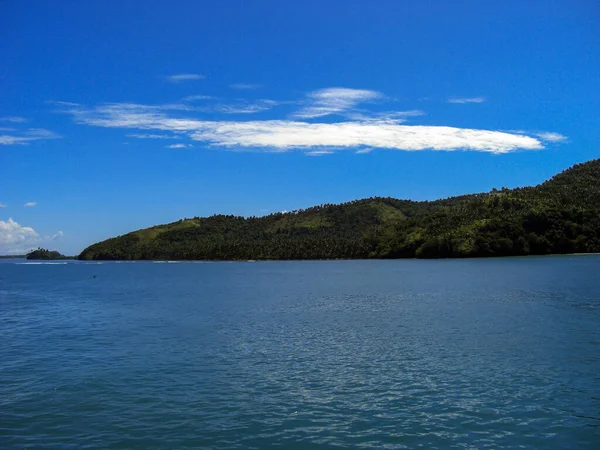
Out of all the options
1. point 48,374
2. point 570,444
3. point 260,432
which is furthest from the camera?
point 48,374

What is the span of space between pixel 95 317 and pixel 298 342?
33278mm

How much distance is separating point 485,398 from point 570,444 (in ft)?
18.7

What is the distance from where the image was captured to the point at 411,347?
39062 millimetres

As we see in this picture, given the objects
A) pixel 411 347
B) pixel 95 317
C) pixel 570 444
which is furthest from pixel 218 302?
pixel 570 444

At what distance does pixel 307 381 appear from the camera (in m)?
29.2

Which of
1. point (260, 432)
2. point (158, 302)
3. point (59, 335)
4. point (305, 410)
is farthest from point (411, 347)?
point (158, 302)

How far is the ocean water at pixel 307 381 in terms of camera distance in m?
21.5

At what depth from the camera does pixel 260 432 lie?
2169cm

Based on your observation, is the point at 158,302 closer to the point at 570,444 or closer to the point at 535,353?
the point at 535,353

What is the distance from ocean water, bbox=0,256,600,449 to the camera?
21.5 meters

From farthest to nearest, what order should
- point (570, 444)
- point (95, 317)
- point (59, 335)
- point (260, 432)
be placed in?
point (95, 317) < point (59, 335) < point (260, 432) < point (570, 444)

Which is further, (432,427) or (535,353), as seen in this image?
(535,353)

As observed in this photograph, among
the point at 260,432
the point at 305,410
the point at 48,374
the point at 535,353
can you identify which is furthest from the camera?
the point at 535,353

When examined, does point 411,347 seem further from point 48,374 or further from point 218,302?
point 218,302
